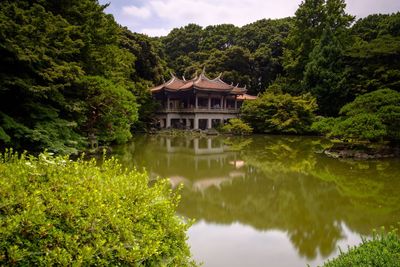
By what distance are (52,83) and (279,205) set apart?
24.3ft

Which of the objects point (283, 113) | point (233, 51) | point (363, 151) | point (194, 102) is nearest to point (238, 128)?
point (283, 113)

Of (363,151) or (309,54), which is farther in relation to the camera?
(309,54)

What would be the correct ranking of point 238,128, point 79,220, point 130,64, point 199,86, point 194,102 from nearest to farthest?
point 79,220 < point 130,64 < point 238,128 < point 199,86 < point 194,102

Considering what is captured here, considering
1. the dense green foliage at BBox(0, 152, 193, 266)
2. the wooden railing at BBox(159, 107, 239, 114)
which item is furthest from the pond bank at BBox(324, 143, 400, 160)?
the wooden railing at BBox(159, 107, 239, 114)

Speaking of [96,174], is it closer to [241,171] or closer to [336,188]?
[336,188]

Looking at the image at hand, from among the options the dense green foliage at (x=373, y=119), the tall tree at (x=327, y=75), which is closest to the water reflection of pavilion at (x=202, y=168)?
the dense green foliage at (x=373, y=119)

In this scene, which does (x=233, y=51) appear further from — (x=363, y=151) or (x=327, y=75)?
(x=363, y=151)

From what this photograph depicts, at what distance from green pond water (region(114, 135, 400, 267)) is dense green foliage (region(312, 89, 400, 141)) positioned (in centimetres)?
125

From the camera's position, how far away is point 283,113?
24469mm

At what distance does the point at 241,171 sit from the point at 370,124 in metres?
6.11

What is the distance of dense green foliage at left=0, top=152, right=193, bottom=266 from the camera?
1.97 metres

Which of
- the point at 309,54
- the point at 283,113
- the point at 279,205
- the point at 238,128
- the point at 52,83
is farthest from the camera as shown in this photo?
the point at 309,54

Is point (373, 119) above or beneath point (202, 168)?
above

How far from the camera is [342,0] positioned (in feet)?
97.2
